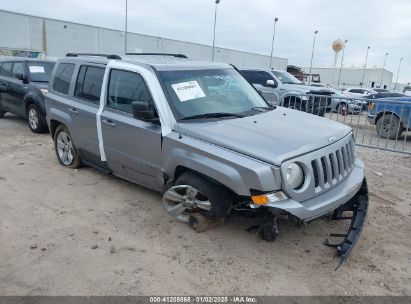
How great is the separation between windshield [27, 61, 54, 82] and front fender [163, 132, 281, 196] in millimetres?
6762

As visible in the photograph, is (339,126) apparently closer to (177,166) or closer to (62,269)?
(177,166)

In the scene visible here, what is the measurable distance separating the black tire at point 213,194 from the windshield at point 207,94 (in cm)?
74

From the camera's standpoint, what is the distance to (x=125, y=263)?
3.51 m

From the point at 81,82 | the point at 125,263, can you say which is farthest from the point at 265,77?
the point at 125,263

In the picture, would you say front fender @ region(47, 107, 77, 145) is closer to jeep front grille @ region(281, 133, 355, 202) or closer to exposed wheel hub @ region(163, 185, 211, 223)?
exposed wheel hub @ region(163, 185, 211, 223)

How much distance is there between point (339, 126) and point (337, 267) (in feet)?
5.86

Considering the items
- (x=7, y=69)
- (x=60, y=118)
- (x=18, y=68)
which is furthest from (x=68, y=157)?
(x=7, y=69)

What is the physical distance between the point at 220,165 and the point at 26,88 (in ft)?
24.7

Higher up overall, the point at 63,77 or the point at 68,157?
the point at 63,77

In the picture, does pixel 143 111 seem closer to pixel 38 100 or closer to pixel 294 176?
pixel 294 176

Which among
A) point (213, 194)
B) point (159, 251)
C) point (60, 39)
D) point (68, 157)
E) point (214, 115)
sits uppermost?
point (60, 39)

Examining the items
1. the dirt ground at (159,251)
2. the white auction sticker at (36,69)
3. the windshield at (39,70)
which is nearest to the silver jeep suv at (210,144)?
the dirt ground at (159,251)

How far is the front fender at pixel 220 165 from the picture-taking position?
10.9 ft

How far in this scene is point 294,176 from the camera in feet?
11.4
